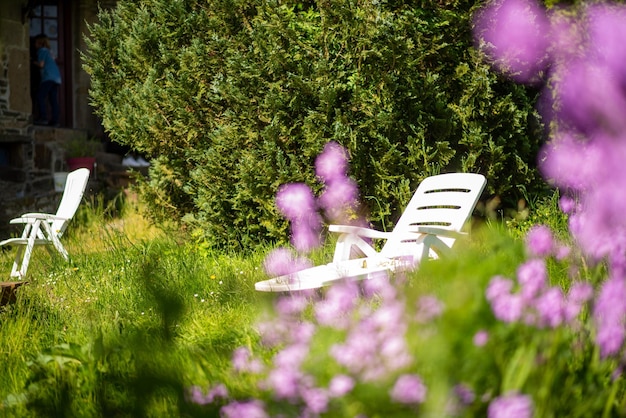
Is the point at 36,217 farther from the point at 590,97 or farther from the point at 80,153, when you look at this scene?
the point at 590,97

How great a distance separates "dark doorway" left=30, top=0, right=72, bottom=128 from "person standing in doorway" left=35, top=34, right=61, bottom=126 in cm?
46

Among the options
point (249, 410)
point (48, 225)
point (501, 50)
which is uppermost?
point (501, 50)

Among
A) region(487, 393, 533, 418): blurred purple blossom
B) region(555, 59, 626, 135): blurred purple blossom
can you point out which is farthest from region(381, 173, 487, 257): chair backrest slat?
region(487, 393, 533, 418): blurred purple blossom

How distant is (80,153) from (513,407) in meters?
9.85

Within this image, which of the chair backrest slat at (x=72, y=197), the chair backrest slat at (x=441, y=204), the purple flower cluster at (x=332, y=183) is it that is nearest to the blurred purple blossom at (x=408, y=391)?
the chair backrest slat at (x=441, y=204)

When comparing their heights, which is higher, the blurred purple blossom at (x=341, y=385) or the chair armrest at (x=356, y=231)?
the blurred purple blossom at (x=341, y=385)

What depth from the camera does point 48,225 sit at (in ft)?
22.2

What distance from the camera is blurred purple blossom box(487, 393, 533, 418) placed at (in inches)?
72.6

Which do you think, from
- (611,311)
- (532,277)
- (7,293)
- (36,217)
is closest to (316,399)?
(532,277)

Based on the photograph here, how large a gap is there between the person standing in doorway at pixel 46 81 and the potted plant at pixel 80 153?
0.69 metres

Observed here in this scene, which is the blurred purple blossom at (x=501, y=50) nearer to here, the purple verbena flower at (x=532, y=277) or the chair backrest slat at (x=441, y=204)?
the chair backrest slat at (x=441, y=204)

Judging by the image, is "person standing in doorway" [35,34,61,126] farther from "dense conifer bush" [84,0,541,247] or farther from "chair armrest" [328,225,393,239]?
"chair armrest" [328,225,393,239]

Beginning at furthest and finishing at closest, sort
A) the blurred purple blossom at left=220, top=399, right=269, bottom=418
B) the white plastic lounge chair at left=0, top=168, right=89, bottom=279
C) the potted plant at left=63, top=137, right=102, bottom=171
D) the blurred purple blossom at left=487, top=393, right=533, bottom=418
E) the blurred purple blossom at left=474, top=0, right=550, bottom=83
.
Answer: the potted plant at left=63, top=137, right=102, bottom=171 < the white plastic lounge chair at left=0, top=168, right=89, bottom=279 < the blurred purple blossom at left=474, top=0, right=550, bottom=83 < the blurred purple blossom at left=220, top=399, right=269, bottom=418 < the blurred purple blossom at left=487, top=393, right=533, bottom=418

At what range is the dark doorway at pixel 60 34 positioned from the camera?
12.1m
